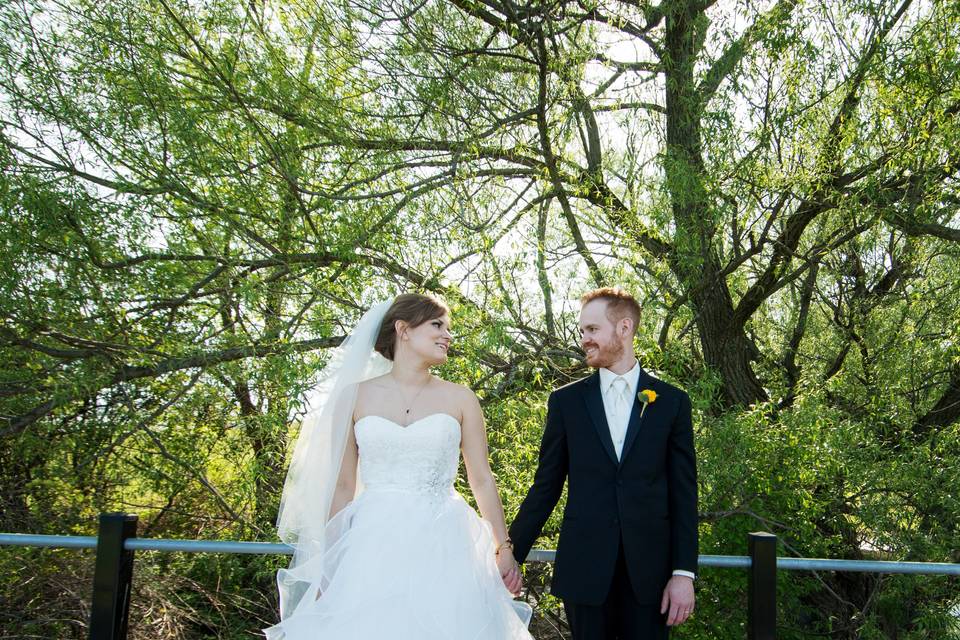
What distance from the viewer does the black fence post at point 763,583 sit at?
276cm

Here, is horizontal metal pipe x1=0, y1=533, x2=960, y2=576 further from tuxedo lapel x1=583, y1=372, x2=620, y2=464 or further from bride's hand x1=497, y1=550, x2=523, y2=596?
tuxedo lapel x1=583, y1=372, x2=620, y2=464

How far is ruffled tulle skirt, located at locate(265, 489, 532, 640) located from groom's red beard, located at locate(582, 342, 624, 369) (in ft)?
2.40

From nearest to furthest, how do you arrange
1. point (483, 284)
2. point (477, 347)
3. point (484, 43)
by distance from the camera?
point (477, 347), point (483, 284), point (484, 43)

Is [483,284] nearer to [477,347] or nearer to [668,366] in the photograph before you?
[477,347]

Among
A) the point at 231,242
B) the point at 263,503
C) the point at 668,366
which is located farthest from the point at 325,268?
the point at 668,366

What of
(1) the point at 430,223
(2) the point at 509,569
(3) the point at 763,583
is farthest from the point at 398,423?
Result: (1) the point at 430,223

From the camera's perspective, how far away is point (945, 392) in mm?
6555

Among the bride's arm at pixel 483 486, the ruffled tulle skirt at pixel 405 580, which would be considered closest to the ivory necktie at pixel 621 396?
the bride's arm at pixel 483 486

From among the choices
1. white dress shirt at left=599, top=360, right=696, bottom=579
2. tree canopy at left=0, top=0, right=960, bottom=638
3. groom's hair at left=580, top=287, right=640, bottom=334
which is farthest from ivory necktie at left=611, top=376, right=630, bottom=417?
tree canopy at left=0, top=0, right=960, bottom=638

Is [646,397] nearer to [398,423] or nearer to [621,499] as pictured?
[621,499]

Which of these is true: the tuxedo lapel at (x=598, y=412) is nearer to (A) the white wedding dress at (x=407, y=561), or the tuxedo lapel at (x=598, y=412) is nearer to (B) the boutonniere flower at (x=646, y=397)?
(B) the boutonniere flower at (x=646, y=397)

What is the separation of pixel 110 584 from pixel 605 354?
1.91 m

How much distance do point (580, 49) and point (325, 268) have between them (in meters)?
2.43

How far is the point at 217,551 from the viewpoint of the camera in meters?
2.92
